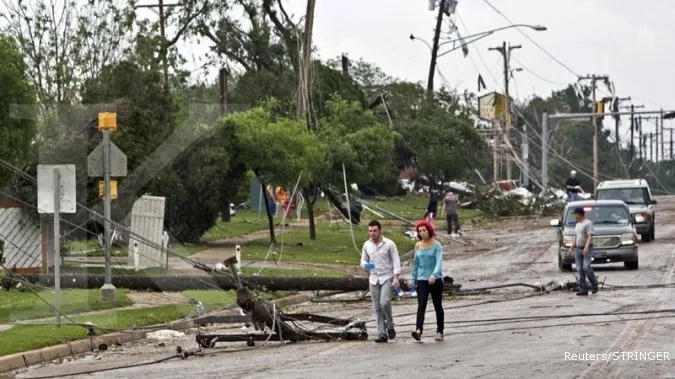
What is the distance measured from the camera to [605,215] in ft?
114

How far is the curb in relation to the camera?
17422 millimetres

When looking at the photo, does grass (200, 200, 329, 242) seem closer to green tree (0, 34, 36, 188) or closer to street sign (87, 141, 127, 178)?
green tree (0, 34, 36, 188)

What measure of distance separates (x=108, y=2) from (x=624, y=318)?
33.7 metres

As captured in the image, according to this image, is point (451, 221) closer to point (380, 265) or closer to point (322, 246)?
point (322, 246)

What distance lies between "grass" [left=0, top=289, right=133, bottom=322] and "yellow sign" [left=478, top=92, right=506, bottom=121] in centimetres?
6509

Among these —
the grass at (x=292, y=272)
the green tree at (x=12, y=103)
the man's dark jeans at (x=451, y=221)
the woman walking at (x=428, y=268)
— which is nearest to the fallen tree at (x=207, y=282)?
the green tree at (x=12, y=103)

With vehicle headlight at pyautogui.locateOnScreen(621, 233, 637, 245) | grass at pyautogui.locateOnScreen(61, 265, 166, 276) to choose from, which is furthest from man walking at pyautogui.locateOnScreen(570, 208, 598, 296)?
grass at pyautogui.locateOnScreen(61, 265, 166, 276)

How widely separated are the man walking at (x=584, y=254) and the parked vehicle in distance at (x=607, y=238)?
18.4ft

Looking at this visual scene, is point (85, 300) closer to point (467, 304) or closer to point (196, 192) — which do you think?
point (467, 304)

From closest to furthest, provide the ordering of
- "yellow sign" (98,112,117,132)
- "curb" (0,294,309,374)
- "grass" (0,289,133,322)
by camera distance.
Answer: "curb" (0,294,309,374), "grass" (0,289,133,322), "yellow sign" (98,112,117,132)

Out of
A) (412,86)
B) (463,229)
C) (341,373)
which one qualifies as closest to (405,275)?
(341,373)

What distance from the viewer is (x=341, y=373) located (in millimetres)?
15055

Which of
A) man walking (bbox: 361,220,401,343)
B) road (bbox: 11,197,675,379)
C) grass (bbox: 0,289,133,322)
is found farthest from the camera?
grass (bbox: 0,289,133,322)


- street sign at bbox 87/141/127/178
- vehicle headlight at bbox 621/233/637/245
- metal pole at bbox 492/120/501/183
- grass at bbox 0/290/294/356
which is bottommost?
grass at bbox 0/290/294/356
